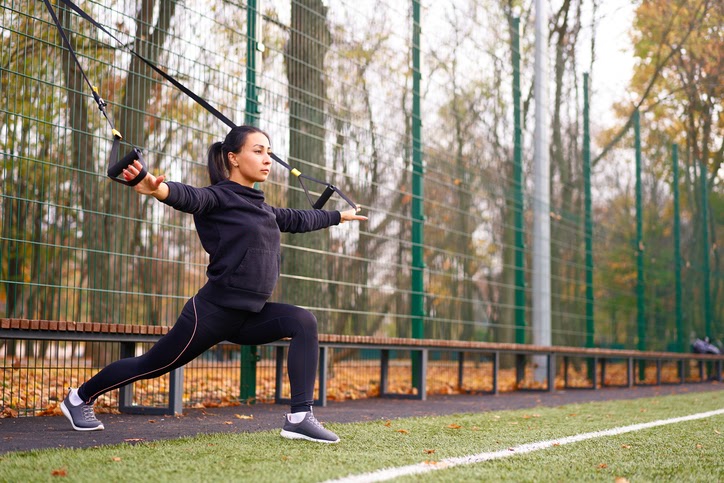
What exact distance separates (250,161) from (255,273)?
550 mm

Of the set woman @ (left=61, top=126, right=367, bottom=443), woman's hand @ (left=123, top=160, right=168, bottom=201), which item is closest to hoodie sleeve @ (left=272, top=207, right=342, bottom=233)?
woman @ (left=61, top=126, right=367, bottom=443)

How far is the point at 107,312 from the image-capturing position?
6.16 m

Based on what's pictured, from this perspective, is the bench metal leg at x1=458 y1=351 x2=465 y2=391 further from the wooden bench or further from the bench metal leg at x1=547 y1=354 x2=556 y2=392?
the bench metal leg at x1=547 y1=354 x2=556 y2=392

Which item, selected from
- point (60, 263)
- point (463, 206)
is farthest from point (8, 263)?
point (463, 206)

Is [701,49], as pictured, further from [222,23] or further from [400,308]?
[222,23]

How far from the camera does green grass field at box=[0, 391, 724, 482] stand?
3.33 m

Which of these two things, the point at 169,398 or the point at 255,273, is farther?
the point at 169,398

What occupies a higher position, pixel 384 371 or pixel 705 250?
pixel 705 250

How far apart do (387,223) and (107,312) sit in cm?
339

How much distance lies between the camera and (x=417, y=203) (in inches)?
368

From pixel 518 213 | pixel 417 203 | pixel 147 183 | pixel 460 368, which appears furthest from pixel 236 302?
pixel 518 213

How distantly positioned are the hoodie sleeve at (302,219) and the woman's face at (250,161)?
0.22 m

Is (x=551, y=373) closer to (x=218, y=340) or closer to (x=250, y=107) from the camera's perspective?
(x=250, y=107)

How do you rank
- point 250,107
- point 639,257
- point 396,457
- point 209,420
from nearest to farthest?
point 396,457 < point 209,420 < point 250,107 < point 639,257
